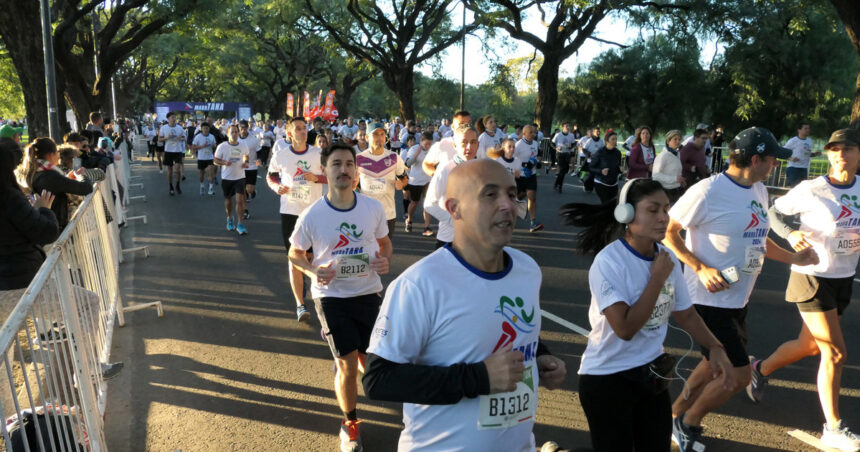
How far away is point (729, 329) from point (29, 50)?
14480mm

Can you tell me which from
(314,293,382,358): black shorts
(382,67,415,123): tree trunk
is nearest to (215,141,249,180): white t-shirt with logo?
(314,293,382,358): black shorts

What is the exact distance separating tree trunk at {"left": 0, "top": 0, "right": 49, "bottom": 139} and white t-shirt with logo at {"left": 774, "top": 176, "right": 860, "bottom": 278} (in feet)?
47.4

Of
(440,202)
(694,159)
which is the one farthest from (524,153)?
(440,202)

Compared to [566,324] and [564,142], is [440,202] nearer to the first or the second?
[566,324]

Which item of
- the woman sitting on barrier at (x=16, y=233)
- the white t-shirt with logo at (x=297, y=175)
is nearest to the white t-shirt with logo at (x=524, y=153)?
the white t-shirt with logo at (x=297, y=175)

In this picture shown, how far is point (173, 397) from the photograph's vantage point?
4.80 m

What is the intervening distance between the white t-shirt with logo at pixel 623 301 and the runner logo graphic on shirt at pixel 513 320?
0.89 meters

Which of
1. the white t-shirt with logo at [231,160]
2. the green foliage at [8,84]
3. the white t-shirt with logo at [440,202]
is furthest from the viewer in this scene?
the green foliage at [8,84]

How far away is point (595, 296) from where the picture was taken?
9.78ft

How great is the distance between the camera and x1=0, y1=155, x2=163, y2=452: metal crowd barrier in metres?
2.69

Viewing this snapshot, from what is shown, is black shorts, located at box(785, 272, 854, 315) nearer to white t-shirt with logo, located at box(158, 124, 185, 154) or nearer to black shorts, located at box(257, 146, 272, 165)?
white t-shirt with logo, located at box(158, 124, 185, 154)

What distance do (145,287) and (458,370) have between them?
Result: 23.1 feet

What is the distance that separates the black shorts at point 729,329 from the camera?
3.73 m

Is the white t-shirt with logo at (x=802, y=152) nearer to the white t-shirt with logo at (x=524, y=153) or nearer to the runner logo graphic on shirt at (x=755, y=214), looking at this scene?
the white t-shirt with logo at (x=524, y=153)
